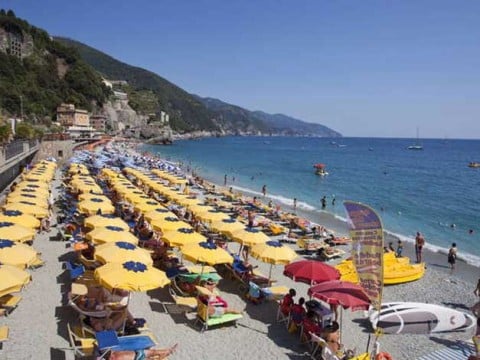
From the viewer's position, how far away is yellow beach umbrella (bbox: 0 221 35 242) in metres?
10.5

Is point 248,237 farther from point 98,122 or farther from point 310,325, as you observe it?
point 98,122

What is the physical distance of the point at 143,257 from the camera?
9586 mm

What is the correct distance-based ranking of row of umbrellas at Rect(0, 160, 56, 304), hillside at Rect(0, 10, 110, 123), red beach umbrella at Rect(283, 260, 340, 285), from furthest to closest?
1. hillside at Rect(0, 10, 110, 123)
2. red beach umbrella at Rect(283, 260, 340, 285)
3. row of umbrellas at Rect(0, 160, 56, 304)

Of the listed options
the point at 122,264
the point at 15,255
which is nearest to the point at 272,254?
the point at 122,264

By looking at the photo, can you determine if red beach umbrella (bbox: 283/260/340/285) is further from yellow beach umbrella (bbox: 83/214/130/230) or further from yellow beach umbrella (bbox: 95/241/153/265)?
yellow beach umbrella (bbox: 83/214/130/230)

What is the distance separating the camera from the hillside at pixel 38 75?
85312 millimetres

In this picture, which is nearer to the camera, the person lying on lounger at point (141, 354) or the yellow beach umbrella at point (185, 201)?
the person lying on lounger at point (141, 354)

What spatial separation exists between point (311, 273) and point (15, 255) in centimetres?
677

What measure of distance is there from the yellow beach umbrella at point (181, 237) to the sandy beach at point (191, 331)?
57.9 inches

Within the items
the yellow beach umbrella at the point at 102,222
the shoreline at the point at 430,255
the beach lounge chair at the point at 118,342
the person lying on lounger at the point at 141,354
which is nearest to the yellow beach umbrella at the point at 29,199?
the yellow beach umbrella at the point at 102,222

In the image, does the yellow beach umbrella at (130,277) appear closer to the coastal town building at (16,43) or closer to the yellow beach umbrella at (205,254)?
the yellow beach umbrella at (205,254)

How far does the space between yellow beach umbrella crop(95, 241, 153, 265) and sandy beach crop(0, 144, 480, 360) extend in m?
1.53

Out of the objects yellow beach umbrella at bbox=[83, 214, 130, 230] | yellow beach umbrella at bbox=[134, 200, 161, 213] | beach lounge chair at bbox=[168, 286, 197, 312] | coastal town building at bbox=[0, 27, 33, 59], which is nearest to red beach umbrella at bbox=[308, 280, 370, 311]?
beach lounge chair at bbox=[168, 286, 197, 312]

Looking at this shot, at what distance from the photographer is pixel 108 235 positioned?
1150cm
